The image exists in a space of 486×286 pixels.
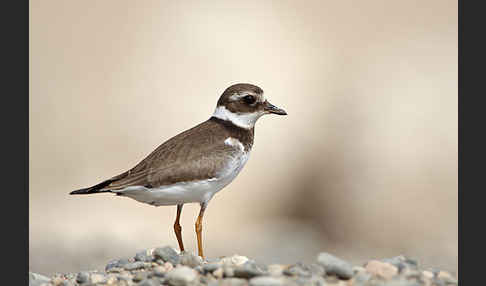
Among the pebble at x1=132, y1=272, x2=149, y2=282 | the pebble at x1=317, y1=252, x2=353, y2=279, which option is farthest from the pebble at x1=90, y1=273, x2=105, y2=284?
the pebble at x1=317, y1=252, x2=353, y2=279

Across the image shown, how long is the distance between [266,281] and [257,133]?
367 inches

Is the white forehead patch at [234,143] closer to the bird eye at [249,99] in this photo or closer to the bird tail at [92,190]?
the bird eye at [249,99]

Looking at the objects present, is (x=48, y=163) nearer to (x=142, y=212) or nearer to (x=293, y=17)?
(x=142, y=212)

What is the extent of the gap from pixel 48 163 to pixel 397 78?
762 centimetres

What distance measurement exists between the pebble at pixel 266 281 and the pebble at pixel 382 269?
924 millimetres

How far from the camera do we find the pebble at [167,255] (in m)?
7.21

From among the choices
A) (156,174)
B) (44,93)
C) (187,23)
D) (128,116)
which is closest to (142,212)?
(128,116)

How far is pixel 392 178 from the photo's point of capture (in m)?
14.4

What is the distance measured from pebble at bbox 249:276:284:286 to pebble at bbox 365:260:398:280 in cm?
92

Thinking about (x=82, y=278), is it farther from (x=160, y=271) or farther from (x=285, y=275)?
(x=285, y=275)

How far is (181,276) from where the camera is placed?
6.26 m

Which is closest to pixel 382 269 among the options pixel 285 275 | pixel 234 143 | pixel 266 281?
pixel 285 275

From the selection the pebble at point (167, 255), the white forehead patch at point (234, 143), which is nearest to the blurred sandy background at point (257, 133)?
the white forehead patch at point (234, 143)

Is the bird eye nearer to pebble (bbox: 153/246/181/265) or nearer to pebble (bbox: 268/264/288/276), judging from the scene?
pebble (bbox: 153/246/181/265)
